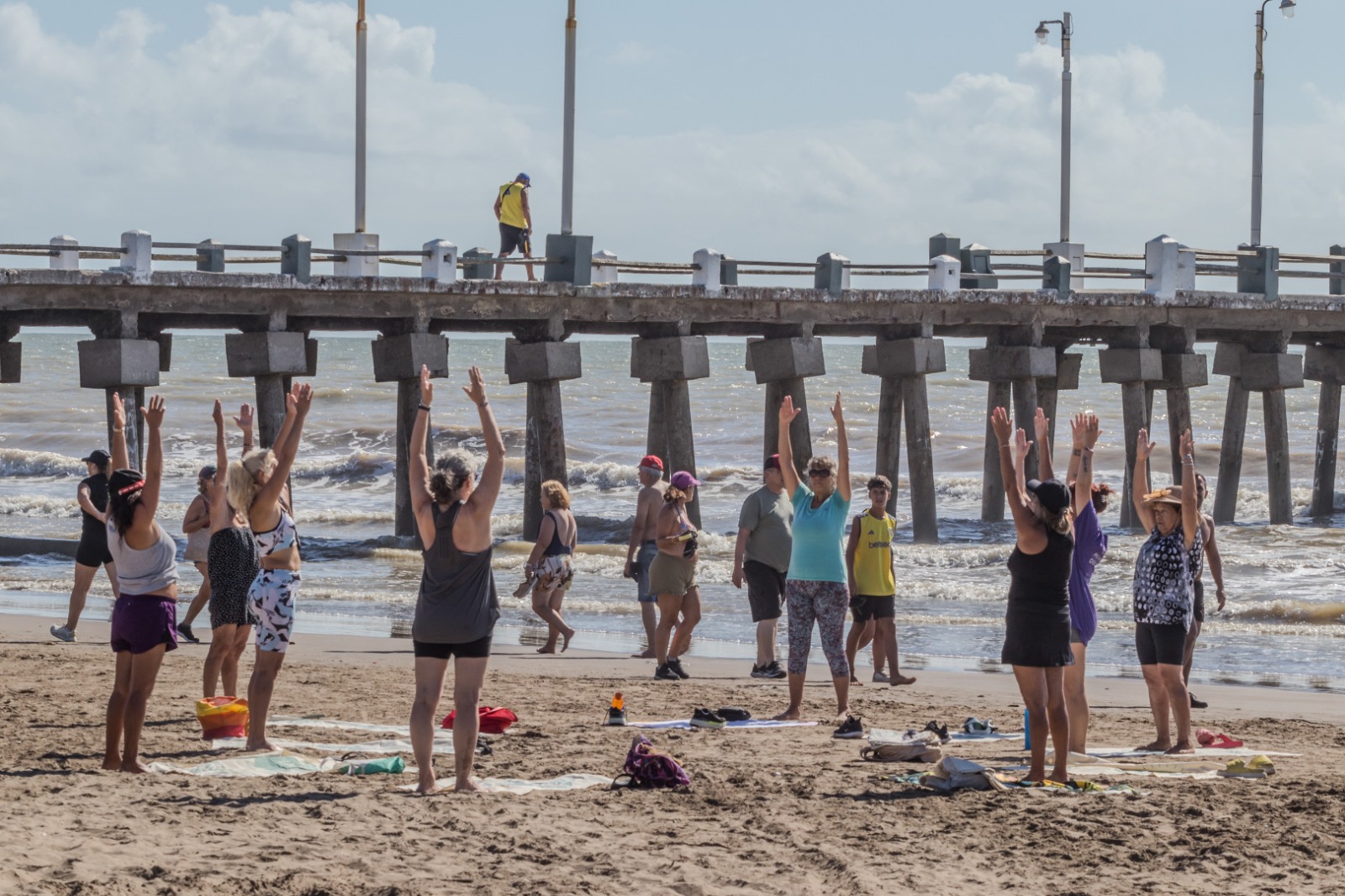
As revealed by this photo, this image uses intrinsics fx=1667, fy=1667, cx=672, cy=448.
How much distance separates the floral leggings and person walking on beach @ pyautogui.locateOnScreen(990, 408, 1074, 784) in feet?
6.68

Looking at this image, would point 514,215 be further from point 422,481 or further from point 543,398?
point 422,481

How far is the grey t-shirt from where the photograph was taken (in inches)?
428

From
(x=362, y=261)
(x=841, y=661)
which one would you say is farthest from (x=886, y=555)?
(x=362, y=261)

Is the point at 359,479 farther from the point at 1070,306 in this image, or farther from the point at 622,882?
the point at 622,882

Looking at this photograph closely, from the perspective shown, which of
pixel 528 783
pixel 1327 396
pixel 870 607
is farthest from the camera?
pixel 1327 396

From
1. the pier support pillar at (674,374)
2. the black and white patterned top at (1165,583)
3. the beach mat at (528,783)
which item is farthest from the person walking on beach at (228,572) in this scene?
the pier support pillar at (674,374)

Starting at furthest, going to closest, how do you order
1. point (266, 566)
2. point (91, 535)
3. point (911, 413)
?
point (911, 413)
point (91, 535)
point (266, 566)

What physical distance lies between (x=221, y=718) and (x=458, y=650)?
6.54 ft

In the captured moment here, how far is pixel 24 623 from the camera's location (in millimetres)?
13859

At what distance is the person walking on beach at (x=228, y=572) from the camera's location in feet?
27.0

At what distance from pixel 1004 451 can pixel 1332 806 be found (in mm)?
1993

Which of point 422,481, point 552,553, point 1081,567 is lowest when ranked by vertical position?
point 552,553

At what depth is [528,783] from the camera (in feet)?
23.6

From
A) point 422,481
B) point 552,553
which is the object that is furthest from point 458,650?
point 552,553
